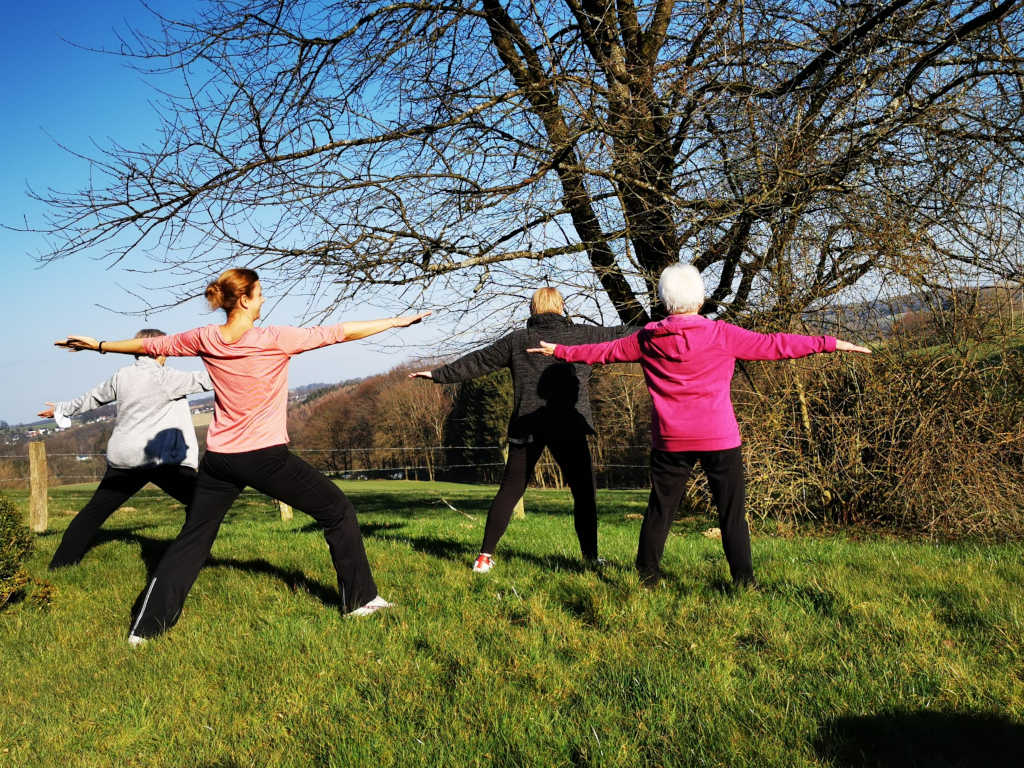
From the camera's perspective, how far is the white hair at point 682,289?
3764 millimetres

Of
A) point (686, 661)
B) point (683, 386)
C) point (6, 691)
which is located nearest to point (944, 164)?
point (683, 386)

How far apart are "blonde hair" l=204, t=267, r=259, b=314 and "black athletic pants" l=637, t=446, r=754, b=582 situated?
2609mm

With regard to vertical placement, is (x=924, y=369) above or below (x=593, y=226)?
below

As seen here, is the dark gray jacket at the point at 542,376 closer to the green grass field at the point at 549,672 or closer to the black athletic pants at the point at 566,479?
the black athletic pants at the point at 566,479

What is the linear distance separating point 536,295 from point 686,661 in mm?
2869

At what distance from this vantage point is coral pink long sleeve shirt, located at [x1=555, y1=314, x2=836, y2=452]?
372cm

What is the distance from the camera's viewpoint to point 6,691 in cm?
325

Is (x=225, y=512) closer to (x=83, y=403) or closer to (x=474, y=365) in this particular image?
(x=474, y=365)

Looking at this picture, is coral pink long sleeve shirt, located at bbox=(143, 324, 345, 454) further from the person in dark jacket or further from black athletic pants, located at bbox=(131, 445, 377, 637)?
the person in dark jacket

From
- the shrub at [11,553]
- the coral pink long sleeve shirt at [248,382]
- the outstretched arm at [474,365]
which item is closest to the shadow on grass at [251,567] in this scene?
the shrub at [11,553]

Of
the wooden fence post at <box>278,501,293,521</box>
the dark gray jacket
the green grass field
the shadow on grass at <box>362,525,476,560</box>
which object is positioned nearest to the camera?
the green grass field

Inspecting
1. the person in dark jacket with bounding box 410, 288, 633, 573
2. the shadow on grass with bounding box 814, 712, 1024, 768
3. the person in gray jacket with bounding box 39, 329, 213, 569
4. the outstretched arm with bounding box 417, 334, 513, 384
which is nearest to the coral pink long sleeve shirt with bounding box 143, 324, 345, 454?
the outstretched arm with bounding box 417, 334, 513, 384

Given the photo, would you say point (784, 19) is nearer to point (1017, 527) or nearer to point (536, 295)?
point (536, 295)

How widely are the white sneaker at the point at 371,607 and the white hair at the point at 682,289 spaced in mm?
2436
